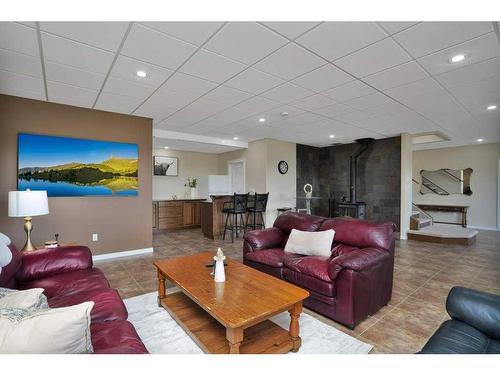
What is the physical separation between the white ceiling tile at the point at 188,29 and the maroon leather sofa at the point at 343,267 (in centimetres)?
215

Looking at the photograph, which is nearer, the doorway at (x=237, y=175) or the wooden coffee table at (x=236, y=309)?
the wooden coffee table at (x=236, y=309)

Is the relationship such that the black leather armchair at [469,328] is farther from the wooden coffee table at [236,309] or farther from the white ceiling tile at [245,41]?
the white ceiling tile at [245,41]

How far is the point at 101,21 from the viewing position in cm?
183

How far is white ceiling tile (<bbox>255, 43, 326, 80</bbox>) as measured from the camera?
7.52 feet

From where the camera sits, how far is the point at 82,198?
12.8 feet

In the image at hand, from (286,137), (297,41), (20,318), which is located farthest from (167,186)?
(20,318)

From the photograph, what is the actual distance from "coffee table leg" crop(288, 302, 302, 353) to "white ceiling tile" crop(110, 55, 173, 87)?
2565 millimetres

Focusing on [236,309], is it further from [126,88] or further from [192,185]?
[192,185]

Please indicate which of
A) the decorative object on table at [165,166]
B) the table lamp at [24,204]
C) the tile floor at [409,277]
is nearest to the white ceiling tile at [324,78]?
the tile floor at [409,277]

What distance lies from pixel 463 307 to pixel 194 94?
11.1 ft

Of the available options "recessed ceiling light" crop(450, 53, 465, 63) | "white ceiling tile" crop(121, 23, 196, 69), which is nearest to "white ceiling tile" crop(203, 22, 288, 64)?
Result: "white ceiling tile" crop(121, 23, 196, 69)

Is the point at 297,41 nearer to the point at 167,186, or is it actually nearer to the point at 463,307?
the point at 463,307

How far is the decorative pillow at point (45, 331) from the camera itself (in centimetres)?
77

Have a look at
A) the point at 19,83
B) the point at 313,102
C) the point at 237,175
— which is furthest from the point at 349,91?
the point at 237,175
